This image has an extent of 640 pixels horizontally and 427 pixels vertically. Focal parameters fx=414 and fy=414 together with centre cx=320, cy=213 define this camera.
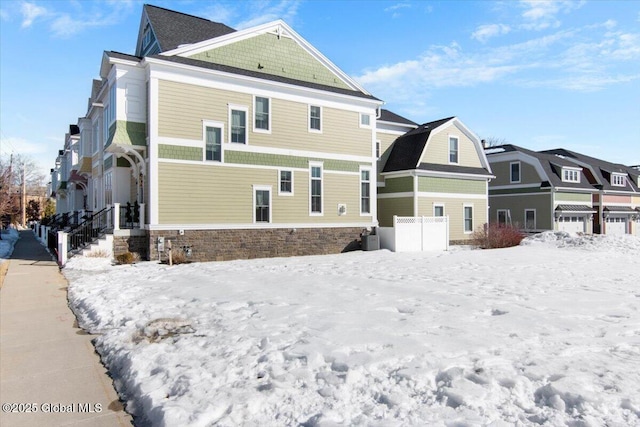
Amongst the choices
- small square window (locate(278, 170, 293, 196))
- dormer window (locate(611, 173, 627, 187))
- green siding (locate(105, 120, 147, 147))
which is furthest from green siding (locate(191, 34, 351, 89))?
dormer window (locate(611, 173, 627, 187))

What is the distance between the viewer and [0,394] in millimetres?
4578

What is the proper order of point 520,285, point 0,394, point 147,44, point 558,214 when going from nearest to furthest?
point 0,394, point 520,285, point 147,44, point 558,214

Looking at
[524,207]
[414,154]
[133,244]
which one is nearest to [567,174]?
[524,207]

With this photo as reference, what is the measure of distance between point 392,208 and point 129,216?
1408 centimetres

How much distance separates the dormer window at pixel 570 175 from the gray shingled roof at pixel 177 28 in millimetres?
28413

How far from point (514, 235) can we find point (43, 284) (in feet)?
70.0

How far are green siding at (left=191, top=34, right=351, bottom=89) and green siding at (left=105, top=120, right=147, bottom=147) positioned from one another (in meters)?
3.57

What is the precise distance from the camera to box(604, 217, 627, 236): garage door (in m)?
38.5

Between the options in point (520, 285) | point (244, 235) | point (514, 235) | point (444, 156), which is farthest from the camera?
point (444, 156)

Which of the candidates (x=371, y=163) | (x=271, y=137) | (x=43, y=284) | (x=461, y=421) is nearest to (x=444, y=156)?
(x=371, y=163)

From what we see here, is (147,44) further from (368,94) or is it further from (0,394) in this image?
(0,394)

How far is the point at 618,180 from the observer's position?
1565 inches

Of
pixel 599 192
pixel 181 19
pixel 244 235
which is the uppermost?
pixel 181 19

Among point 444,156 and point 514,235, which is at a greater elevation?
point 444,156
